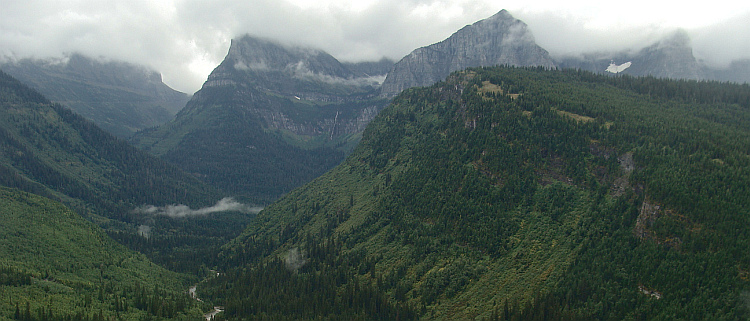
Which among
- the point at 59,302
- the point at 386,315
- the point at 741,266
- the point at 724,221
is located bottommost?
the point at 386,315

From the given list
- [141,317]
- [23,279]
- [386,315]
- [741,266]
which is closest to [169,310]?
[141,317]

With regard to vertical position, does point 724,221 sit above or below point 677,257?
above

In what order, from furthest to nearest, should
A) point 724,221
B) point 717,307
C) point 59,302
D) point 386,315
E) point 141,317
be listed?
point 386,315, point 141,317, point 59,302, point 724,221, point 717,307

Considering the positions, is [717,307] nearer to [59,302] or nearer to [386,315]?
[386,315]

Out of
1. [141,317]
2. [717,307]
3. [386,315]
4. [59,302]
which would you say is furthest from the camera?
[386,315]

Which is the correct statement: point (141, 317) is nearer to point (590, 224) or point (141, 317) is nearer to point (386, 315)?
point (386, 315)

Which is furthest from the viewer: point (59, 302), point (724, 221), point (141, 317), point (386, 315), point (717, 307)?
point (386, 315)

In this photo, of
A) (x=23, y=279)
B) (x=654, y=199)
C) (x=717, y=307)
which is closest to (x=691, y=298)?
(x=717, y=307)

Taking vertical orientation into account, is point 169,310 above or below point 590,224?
below

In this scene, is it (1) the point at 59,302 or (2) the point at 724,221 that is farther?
(1) the point at 59,302
